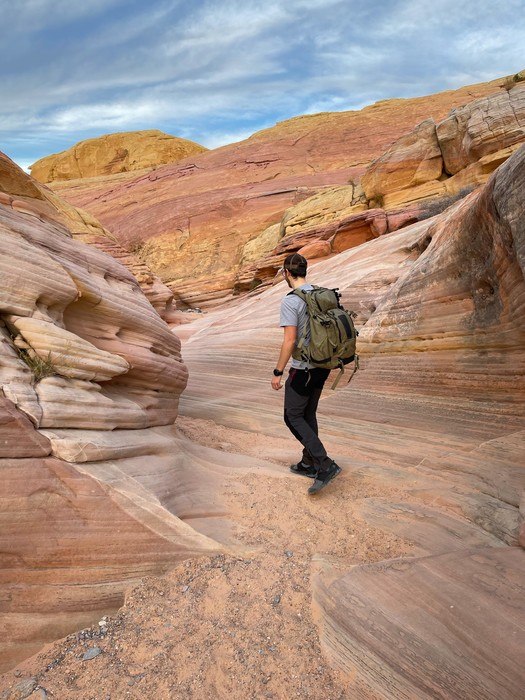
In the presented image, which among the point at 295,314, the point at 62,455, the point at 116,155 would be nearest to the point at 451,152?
the point at 295,314

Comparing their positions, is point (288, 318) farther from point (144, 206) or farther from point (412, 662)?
point (144, 206)

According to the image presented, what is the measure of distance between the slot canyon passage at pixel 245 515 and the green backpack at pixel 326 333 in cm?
133

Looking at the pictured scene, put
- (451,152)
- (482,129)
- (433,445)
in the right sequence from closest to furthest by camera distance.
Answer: (433,445) < (482,129) < (451,152)

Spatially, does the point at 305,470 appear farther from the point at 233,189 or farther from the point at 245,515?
the point at 233,189

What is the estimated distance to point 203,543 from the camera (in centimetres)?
338

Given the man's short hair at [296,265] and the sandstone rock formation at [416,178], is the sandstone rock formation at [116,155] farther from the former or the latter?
the man's short hair at [296,265]

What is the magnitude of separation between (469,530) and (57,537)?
10.1 feet

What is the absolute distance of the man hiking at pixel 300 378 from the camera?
4.01 metres

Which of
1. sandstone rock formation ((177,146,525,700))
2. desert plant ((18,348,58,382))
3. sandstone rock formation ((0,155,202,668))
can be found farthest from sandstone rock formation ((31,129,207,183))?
desert plant ((18,348,58,382))

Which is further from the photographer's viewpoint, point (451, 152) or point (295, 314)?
point (451, 152)

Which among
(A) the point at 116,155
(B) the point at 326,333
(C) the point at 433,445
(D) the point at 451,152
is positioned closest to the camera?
(B) the point at 326,333

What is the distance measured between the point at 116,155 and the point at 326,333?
6123 cm

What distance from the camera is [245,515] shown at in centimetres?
391

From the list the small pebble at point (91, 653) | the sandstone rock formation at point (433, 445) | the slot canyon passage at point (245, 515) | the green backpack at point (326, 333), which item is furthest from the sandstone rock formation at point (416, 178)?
the small pebble at point (91, 653)
